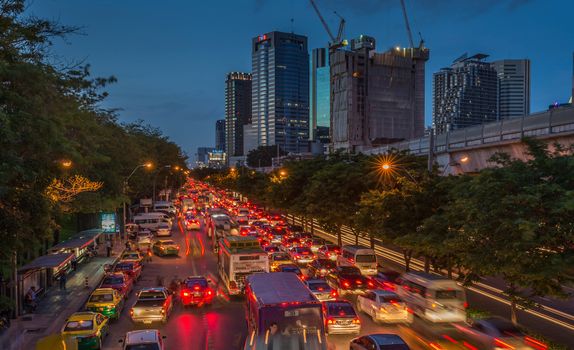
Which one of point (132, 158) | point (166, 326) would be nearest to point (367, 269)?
point (166, 326)

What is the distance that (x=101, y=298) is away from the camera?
24.1 metres

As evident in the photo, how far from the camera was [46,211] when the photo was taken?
16953 mm

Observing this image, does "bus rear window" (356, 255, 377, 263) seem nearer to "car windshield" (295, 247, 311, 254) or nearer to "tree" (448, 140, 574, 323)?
"car windshield" (295, 247, 311, 254)

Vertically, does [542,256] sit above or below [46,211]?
below

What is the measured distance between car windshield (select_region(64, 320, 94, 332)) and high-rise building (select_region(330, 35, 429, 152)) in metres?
146

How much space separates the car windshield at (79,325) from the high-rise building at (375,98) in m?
146

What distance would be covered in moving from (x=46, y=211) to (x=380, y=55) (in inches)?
6533

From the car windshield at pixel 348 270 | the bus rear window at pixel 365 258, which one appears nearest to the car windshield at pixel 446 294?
the car windshield at pixel 348 270

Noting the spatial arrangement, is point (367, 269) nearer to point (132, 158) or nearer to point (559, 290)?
point (559, 290)

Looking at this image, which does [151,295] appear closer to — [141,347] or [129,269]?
[141,347]

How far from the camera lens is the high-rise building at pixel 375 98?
543 ft

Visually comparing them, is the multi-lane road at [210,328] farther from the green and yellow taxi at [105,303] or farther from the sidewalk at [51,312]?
the sidewalk at [51,312]

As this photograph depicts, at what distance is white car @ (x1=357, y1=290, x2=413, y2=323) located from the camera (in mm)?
22359

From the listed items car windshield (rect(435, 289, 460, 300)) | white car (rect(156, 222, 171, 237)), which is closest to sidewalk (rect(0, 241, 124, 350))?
car windshield (rect(435, 289, 460, 300))
